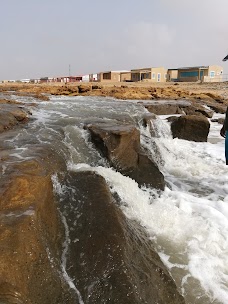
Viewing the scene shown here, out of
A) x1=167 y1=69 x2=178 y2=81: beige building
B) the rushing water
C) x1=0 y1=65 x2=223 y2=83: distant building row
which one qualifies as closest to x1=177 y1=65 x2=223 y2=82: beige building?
x1=0 y1=65 x2=223 y2=83: distant building row

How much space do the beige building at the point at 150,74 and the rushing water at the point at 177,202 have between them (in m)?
38.8

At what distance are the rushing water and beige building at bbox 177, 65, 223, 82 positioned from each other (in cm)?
3681

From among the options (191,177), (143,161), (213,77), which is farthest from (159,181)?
(213,77)

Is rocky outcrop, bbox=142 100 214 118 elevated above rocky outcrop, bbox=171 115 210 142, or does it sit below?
above

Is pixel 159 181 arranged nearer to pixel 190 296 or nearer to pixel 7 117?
pixel 190 296

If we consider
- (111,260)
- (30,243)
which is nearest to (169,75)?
(111,260)

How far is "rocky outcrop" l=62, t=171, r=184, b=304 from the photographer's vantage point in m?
2.88

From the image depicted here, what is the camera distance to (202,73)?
44.2m

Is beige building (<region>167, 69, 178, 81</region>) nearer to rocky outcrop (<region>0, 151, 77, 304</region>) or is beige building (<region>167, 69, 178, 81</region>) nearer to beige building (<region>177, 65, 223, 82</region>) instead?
beige building (<region>177, 65, 223, 82</region>)

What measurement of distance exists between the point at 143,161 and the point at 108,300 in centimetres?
383

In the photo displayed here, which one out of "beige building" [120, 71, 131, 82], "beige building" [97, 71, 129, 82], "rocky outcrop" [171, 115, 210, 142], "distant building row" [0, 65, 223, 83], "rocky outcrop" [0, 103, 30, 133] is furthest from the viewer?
"beige building" [120, 71, 131, 82]

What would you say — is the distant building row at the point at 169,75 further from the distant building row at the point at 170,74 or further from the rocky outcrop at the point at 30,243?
the rocky outcrop at the point at 30,243

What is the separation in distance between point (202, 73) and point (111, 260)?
45.2 metres

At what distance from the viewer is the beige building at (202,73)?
43.2 meters
